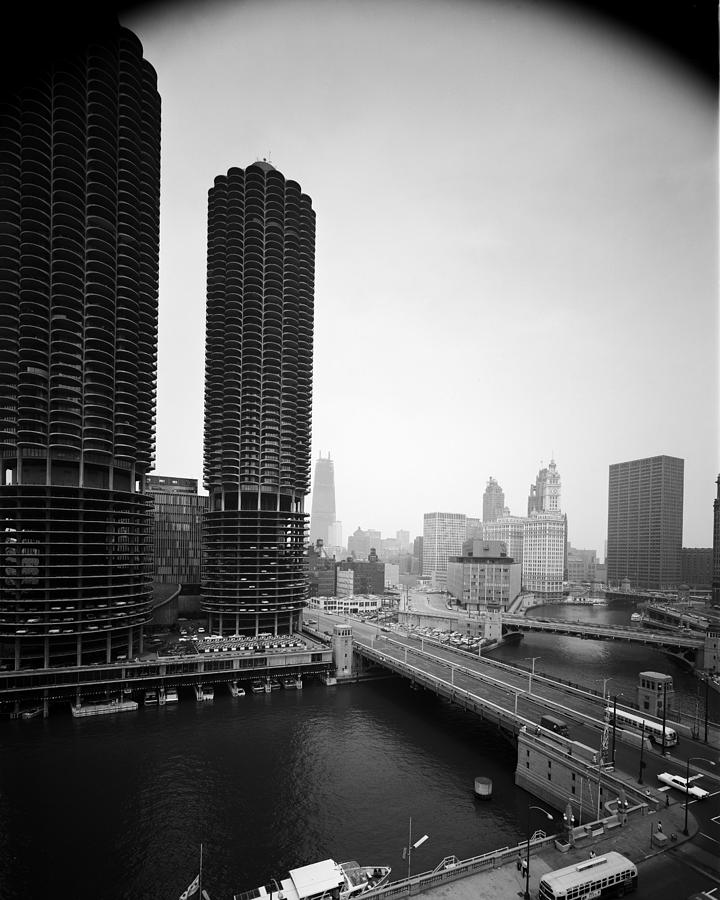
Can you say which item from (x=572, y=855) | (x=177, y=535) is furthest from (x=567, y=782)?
(x=177, y=535)

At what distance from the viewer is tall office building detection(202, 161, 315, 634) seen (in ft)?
396

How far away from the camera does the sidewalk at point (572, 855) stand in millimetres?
35469

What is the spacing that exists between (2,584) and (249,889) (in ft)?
227

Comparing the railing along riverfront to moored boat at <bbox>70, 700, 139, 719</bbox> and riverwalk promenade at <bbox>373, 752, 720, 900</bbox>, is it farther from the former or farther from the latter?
riverwalk promenade at <bbox>373, 752, 720, 900</bbox>

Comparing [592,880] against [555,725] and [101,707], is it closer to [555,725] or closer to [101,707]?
[555,725]

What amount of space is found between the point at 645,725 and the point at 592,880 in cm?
3370

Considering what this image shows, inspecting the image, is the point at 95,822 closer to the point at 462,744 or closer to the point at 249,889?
the point at 249,889

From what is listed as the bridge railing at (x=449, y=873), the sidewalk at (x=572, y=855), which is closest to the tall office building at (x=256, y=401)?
the bridge railing at (x=449, y=873)

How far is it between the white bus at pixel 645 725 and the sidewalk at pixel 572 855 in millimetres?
13775

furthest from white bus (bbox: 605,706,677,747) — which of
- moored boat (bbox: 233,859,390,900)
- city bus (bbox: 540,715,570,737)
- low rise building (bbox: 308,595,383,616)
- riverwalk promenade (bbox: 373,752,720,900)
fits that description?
low rise building (bbox: 308,595,383,616)

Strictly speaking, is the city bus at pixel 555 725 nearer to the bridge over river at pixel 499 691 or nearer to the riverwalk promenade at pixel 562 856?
the bridge over river at pixel 499 691

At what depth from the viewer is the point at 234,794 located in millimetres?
55781

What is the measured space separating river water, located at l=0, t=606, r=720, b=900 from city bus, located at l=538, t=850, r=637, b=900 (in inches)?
521

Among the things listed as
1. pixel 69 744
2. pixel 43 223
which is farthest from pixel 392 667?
pixel 43 223
